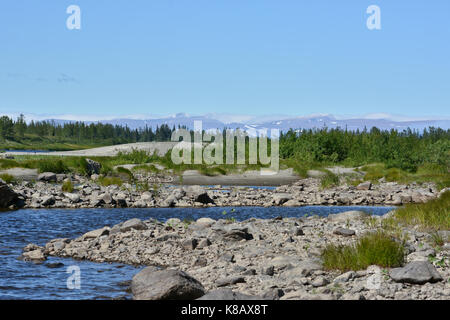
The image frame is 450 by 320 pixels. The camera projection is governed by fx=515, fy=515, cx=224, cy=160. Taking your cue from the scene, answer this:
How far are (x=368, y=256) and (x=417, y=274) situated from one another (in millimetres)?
1278

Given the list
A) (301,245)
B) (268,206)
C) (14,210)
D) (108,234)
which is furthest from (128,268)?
(268,206)

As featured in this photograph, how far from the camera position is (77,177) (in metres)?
40.2

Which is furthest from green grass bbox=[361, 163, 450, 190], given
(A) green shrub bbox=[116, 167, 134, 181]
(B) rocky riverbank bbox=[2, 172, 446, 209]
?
(A) green shrub bbox=[116, 167, 134, 181]

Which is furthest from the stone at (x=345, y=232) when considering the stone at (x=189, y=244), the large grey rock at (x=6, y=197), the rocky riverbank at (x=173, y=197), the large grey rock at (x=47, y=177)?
the large grey rock at (x=47, y=177)

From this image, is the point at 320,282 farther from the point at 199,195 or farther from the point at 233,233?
the point at 199,195

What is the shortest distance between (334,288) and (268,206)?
64.9ft

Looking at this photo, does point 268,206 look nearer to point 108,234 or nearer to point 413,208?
point 413,208

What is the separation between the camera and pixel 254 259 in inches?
493

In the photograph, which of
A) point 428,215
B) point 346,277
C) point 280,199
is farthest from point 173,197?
point 346,277

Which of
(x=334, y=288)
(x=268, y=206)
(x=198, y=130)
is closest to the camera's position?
(x=334, y=288)

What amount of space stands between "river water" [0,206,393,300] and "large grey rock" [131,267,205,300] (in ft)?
2.36

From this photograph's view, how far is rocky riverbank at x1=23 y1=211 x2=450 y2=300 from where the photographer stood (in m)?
9.16

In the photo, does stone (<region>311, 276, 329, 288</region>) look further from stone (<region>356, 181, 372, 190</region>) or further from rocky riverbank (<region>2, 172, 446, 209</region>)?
stone (<region>356, 181, 372, 190</region>)

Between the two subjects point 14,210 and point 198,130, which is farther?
point 198,130
